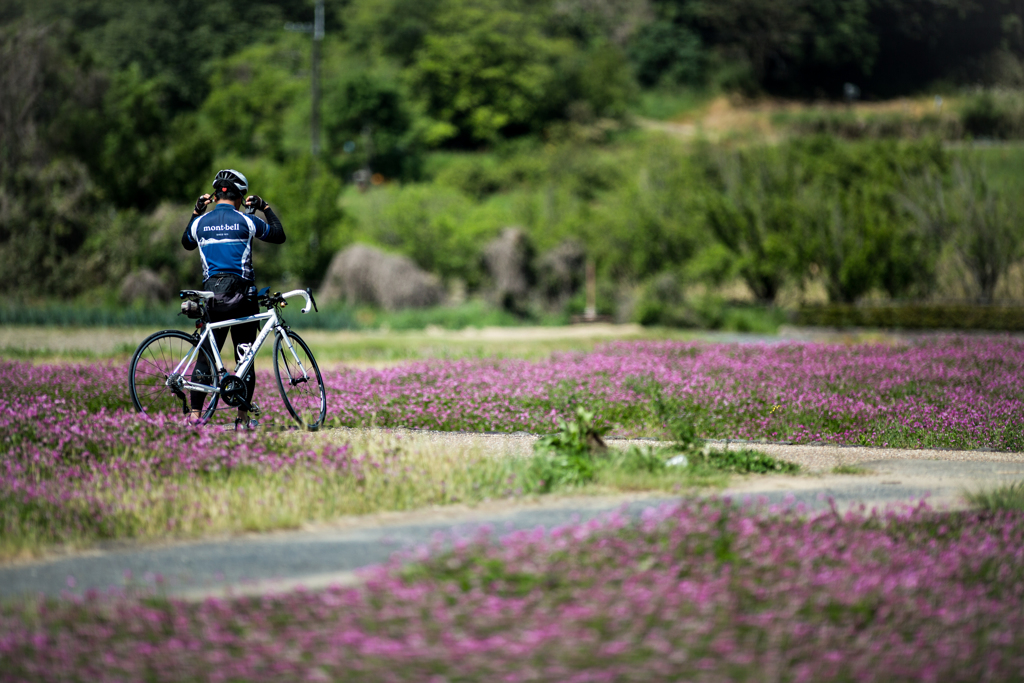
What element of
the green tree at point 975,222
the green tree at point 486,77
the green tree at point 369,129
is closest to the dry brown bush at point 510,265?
the green tree at point 975,222

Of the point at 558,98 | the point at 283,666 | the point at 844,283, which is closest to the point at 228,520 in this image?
the point at 283,666

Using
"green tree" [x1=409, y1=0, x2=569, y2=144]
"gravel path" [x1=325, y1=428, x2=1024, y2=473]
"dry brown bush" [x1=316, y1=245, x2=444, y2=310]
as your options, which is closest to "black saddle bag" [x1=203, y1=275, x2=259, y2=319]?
"gravel path" [x1=325, y1=428, x2=1024, y2=473]

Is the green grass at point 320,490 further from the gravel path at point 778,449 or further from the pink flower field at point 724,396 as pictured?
the pink flower field at point 724,396

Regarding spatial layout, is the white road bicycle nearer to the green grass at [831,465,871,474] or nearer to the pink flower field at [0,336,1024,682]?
the pink flower field at [0,336,1024,682]

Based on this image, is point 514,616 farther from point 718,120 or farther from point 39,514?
point 718,120

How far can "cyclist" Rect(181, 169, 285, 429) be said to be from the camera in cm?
809

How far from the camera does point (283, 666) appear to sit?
Result: 11.2 ft

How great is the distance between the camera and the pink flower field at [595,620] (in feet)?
11.3

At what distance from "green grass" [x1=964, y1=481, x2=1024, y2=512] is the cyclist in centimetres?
521

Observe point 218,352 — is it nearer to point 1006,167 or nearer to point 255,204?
point 255,204

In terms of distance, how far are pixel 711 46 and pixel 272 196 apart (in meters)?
53.0

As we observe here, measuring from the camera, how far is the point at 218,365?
311 inches

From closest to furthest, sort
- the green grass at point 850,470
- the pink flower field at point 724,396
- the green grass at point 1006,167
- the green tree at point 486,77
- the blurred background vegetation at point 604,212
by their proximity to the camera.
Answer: the green grass at point 850,470, the pink flower field at point 724,396, the blurred background vegetation at point 604,212, the green grass at point 1006,167, the green tree at point 486,77

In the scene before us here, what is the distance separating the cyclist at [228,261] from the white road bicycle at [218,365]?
0.25 feet
